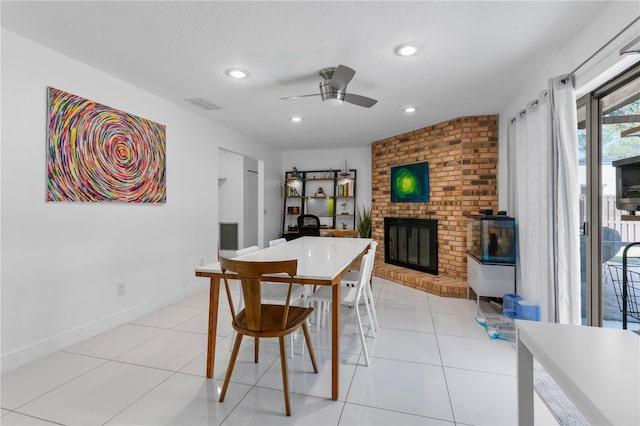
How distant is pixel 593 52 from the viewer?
1.98 metres

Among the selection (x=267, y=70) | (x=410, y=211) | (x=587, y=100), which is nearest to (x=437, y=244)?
(x=410, y=211)

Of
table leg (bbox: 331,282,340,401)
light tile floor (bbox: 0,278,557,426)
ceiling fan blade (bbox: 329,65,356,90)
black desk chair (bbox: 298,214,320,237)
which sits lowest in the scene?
light tile floor (bbox: 0,278,557,426)

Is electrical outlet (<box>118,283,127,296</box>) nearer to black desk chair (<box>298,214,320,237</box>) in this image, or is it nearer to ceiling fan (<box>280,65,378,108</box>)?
ceiling fan (<box>280,65,378,108</box>)

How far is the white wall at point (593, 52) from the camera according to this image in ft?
5.64

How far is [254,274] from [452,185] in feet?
11.4

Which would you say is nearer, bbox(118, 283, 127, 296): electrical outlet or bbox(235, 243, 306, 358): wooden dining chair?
bbox(235, 243, 306, 358): wooden dining chair

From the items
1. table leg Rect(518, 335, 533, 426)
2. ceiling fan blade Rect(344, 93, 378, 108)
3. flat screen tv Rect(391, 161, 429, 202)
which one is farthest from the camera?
flat screen tv Rect(391, 161, 429, 202)

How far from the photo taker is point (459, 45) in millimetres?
2252

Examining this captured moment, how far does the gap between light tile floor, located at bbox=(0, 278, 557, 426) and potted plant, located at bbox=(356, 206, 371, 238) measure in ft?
9.92

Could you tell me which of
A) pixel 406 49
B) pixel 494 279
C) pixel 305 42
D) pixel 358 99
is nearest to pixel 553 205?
pixel 494 279

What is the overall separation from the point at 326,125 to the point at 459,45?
2467 millimetres

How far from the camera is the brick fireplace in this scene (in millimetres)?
4004

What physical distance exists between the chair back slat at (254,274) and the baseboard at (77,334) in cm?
177

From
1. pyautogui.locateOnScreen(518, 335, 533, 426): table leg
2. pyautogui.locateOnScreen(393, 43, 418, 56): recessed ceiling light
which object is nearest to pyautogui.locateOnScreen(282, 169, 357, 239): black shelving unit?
pyautogui.locateOnScreen(393, 43, 418, 56): recessed ceiling light
